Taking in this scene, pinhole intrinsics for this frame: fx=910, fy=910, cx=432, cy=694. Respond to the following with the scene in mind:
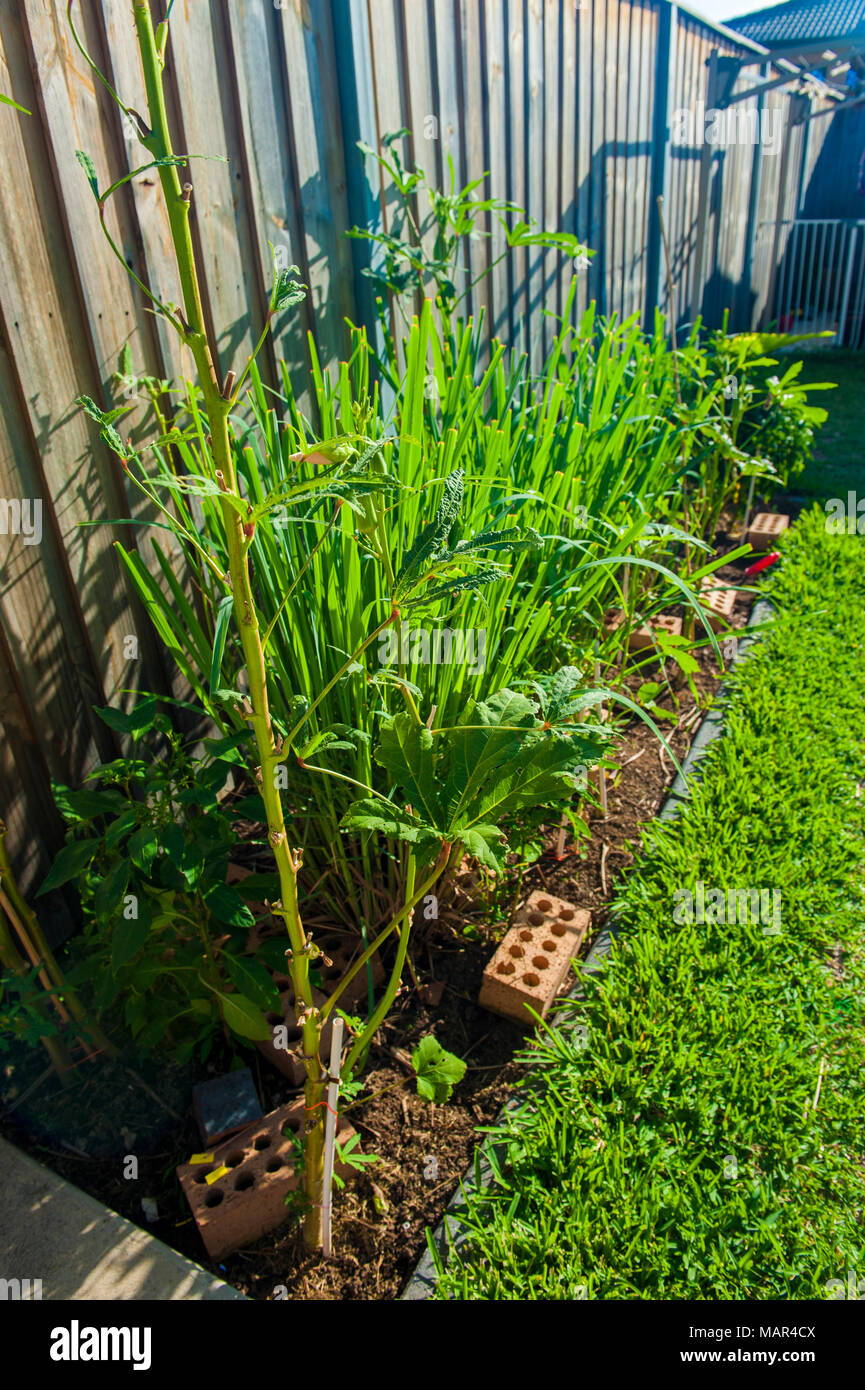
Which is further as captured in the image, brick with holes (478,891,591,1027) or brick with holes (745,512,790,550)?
brick with holes (745,512,790,550)

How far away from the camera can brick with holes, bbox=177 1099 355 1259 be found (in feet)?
4.75

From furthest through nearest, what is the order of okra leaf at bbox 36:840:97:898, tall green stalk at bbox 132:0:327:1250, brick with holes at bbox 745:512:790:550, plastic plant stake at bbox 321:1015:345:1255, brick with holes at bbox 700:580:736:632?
brick with holes at bbox 745:512:790:550, brick with holes at bbox 700:580:736:632, okra leaf at bbox 36:840:97:898, plastic plant stake at bbox 321:1015:345:1255, tall green stalk at bbox 132:0:327:1250

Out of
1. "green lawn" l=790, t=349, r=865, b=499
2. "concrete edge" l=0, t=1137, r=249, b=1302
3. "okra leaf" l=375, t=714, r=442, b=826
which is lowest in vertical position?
"green lawn" l=790, t=349, r=865, b=499

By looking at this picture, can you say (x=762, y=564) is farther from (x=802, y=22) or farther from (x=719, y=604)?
(x=802, y=22)

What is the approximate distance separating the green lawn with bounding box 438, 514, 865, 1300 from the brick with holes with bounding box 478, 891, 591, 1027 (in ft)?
0.27

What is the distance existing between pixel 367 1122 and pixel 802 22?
9765 millimetres

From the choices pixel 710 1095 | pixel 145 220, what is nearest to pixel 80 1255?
pixel 710 1095

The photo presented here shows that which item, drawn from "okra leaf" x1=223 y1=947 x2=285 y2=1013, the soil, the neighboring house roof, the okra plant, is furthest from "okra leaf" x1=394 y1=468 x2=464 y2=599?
the neighboring house roof

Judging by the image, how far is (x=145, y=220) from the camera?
196 centimetres

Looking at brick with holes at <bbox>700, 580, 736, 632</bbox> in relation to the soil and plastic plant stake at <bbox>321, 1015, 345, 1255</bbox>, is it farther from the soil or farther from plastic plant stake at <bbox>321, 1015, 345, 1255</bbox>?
plastic plant stake at <bbox>321, 1015, 345, 1255</bbox>
